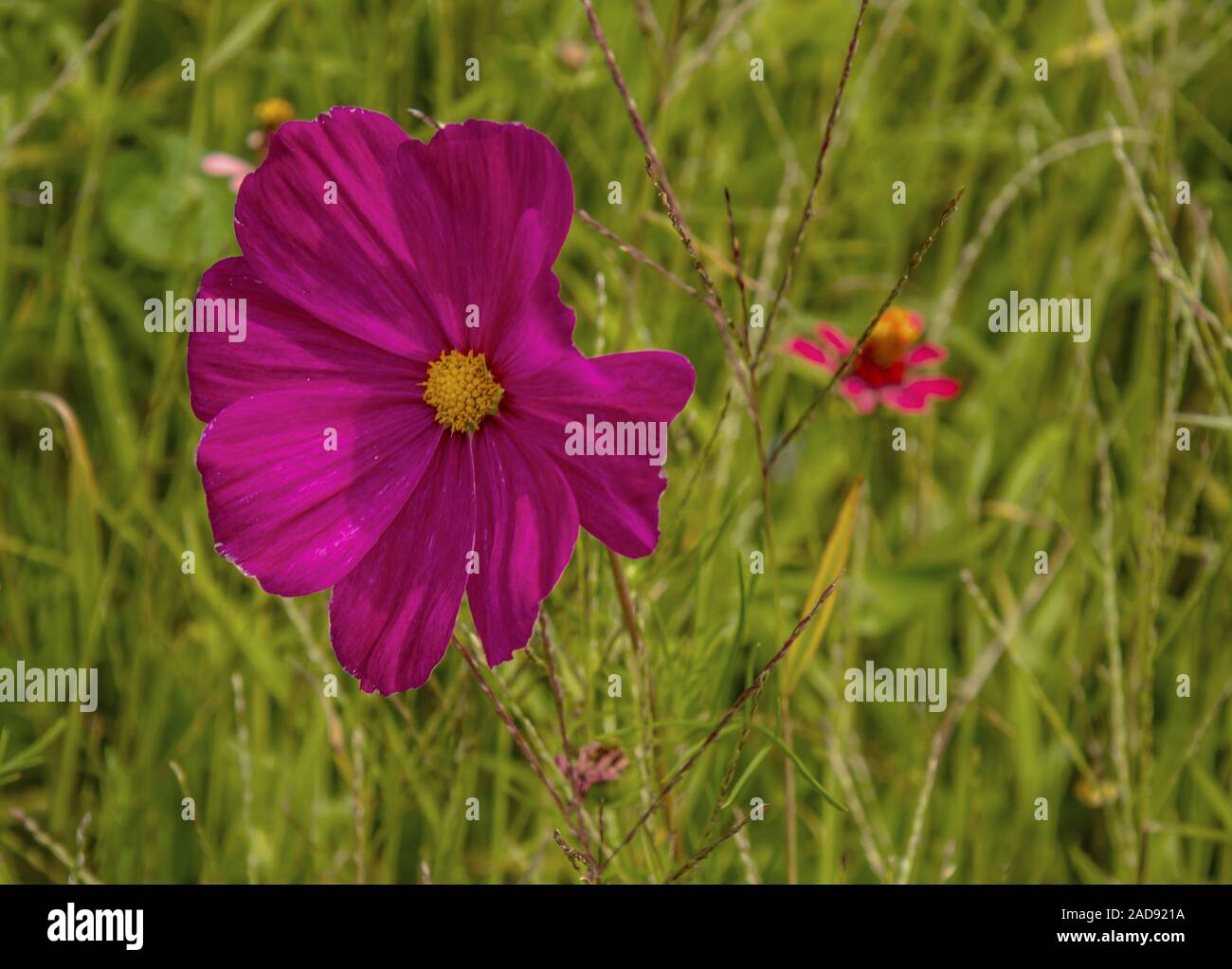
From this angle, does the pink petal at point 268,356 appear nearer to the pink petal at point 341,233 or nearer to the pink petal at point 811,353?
the pink petal at point 341,233

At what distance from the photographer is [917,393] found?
1166 millimetres

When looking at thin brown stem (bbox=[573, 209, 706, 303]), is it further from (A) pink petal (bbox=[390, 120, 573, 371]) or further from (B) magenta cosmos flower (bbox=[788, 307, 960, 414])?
(B) magenta cosmos flower (bbox=[788, 307, 960, 414])

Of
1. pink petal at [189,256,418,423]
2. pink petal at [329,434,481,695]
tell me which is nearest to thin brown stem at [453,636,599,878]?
pink petal at [329,434,481,695]

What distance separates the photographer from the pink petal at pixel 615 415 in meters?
0.55

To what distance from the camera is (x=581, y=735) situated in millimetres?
874

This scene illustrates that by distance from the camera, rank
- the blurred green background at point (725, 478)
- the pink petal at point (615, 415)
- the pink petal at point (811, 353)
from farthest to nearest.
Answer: the pink petal at point (811, 353) → the blurred green background at point (725, 478) → the pink petal at point (615, 415)

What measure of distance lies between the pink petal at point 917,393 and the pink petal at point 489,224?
620 millimetres

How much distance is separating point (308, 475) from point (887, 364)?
69 centimetres

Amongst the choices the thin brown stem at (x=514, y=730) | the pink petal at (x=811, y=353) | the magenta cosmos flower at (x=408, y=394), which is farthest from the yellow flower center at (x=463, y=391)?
the pink petal at (x=811, y=353)

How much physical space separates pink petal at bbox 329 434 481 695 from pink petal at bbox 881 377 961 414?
0.62 metres

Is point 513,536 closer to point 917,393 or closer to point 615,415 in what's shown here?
point 615,415

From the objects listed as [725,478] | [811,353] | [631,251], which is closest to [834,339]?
[811,353]

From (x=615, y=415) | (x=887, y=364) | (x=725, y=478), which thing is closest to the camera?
(x=615, y=415)
